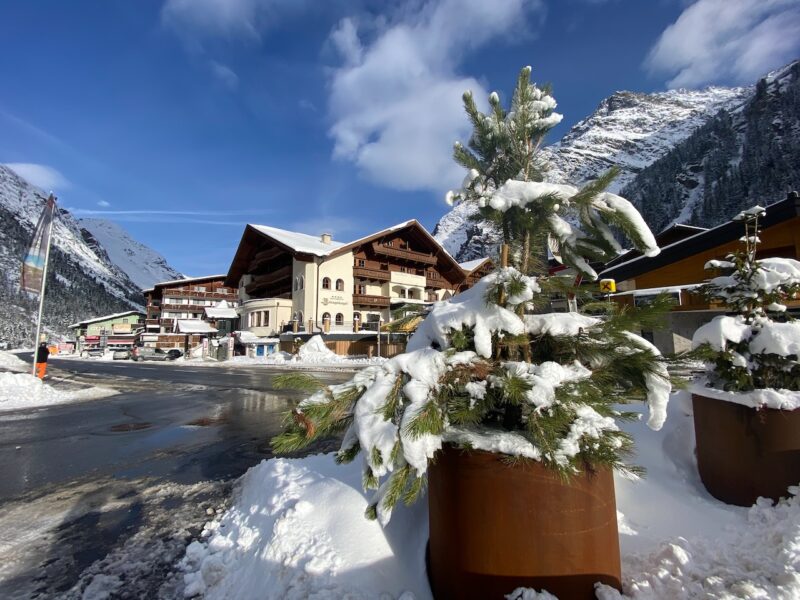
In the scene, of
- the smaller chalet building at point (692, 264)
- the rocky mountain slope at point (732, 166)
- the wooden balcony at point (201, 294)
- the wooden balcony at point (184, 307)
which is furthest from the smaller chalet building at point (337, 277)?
the rocky mountain slope at point (732, 166)

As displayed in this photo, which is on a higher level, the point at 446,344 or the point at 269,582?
the point at 446,344

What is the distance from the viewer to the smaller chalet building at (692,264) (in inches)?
386

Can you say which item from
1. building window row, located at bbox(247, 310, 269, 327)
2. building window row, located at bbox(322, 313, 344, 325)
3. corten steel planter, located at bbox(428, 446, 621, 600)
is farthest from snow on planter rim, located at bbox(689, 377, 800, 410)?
building window row, located at bbox(247, 310, 269, 327)

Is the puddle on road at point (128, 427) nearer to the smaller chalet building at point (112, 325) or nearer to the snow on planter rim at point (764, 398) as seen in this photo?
the snow on planter rim at point (764, 398)

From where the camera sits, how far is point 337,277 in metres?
35.5

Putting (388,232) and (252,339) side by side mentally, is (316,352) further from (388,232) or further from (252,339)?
(388,232)

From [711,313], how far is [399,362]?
10.3 meters

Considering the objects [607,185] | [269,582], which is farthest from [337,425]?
[607,185]

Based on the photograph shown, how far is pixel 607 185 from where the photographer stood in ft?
6.85

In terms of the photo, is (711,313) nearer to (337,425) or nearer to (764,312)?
(764,312)

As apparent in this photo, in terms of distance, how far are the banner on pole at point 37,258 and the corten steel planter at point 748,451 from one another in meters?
17.9

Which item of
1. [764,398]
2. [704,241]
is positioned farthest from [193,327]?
[764,398]

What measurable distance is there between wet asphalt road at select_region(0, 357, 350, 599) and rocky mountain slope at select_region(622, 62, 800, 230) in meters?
82.9

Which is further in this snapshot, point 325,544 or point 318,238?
point 318,238
